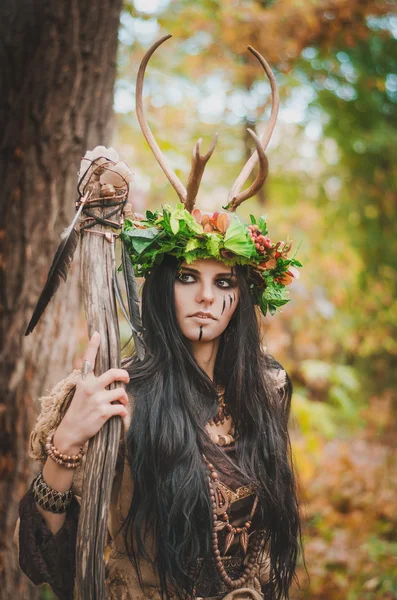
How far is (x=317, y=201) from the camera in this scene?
22.8ft

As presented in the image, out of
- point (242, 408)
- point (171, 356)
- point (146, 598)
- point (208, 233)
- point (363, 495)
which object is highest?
point (208, 233)

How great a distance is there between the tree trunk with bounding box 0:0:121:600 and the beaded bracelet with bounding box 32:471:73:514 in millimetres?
Result: 1036

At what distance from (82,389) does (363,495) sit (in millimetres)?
4580

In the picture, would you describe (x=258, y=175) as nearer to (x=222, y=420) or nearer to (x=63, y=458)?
(x=222, y=420)

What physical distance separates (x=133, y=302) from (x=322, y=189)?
18.7 feet

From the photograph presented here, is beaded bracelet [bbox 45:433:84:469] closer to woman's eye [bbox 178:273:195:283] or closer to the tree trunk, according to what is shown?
woman's eye [bbox 178:273:195:283]

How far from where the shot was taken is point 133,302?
5.55ft

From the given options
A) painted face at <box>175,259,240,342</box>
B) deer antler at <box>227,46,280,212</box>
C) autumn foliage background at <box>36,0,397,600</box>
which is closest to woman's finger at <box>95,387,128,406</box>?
painted face at <box>175,259,240,342</box>

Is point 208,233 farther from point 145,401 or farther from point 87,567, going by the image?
point 87,567

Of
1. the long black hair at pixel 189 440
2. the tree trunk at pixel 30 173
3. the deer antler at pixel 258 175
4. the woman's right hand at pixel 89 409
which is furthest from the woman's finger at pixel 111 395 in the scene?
the tree trunk at pixel 30 173

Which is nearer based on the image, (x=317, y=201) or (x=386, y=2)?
(x=386, y=2)

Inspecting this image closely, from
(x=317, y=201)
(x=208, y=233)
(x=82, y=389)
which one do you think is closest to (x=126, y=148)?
(x=317, y=201)

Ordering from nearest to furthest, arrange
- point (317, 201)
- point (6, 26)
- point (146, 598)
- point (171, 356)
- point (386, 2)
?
→ 1. point (146, 598)
2. point (171, 356)
3. point (6, 26)
4. point (386, 2)
5. point (317, 201)

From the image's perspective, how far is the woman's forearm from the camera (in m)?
1.56
